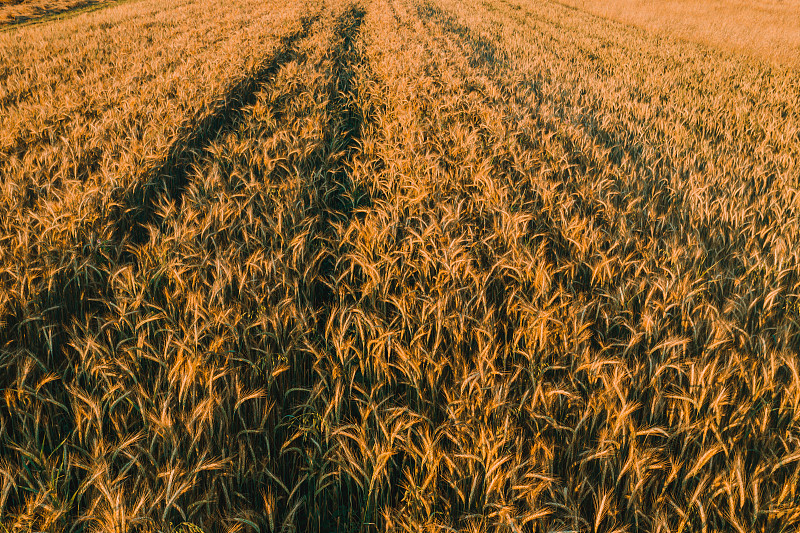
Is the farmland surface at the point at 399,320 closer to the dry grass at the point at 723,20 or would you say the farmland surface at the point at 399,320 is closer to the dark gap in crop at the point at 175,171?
the dark gap in crop at the point at 175,171

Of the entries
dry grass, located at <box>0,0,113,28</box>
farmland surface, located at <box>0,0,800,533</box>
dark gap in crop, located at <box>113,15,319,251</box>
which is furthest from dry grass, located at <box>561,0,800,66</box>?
dry grass, located at <box>0,0,113,28</box>

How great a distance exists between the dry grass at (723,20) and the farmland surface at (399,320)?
9.52 m

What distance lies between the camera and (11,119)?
4.12 metres

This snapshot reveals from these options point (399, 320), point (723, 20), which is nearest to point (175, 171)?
point (399, 320)

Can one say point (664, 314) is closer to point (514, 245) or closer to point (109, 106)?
point (514, 245)

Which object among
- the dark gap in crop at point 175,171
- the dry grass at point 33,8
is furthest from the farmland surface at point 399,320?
the dry grass at point 33,8

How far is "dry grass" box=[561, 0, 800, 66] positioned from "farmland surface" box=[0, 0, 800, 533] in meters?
9.52

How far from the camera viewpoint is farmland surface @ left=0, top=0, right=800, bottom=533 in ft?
4.08

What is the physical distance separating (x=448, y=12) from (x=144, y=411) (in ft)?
58.1

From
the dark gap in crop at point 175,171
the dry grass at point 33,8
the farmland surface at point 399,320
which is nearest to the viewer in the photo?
the farmland surface at point 399,320

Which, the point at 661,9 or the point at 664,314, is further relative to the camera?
the point at 661,9

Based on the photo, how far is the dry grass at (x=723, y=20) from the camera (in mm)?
11875

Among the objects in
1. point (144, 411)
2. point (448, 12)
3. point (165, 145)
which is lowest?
point (144, 411)

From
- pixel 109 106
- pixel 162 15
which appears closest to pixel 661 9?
pixel 162 15
